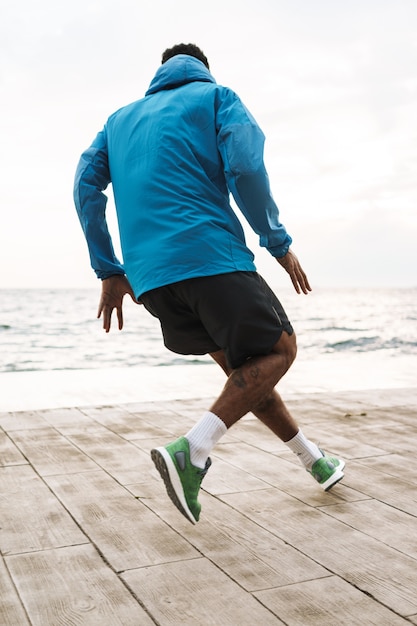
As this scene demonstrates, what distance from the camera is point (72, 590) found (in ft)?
6.45

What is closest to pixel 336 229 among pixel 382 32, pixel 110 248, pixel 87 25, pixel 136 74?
pixel 136 74

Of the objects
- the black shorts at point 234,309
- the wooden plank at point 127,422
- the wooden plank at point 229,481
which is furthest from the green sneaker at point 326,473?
the wooden plank at point 127,422

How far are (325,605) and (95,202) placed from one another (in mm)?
1644

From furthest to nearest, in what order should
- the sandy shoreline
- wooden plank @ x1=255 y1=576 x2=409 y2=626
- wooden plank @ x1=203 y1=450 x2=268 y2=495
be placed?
the sandy shoreline → wooden plank @ x1=203 y1=450 x2=268 y2=495 → wooden plank @ x1=255 y1=576 x2=409 y2=626

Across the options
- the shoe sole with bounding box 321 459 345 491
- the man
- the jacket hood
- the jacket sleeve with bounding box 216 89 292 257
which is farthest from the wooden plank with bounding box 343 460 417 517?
the jacket hood

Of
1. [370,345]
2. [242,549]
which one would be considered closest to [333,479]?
[242,549]

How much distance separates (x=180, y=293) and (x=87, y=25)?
1265 centimetres

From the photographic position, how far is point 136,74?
3784 cm

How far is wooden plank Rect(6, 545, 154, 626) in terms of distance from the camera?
1790mm

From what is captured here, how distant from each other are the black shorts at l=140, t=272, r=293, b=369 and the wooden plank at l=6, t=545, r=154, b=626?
0.78m

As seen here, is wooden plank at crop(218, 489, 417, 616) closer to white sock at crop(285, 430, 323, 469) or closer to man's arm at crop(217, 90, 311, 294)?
white sock at crop(285, 430, 323, 469)

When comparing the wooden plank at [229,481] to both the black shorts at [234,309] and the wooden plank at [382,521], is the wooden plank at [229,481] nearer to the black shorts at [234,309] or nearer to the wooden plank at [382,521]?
the wooden plank at [382,521]

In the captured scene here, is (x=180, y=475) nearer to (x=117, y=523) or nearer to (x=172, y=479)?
(x=172, y=479)

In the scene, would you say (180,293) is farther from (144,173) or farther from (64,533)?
(64,533)
